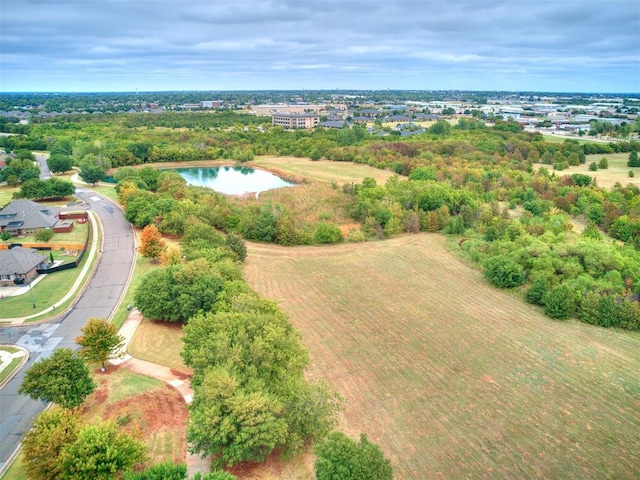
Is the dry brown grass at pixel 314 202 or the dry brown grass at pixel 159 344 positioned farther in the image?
the dry brown grass at pixel 314 202

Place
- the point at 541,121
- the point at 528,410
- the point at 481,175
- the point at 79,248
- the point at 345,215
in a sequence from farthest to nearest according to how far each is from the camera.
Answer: the point at 541,121
the point at 481,175
the point at 345,215
the point at 79,248
the point at 528,410

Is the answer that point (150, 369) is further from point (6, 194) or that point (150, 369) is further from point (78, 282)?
point (6, 194)

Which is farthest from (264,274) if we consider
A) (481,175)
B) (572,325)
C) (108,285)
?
(481,175)

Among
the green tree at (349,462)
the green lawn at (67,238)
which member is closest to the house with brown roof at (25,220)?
the green lawn at (67,238)

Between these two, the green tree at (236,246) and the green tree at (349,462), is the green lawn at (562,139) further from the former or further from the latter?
→ the green tree at (349,462)

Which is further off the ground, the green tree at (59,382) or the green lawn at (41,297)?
the green tree at (59,382)

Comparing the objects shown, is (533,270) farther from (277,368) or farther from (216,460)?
(216,460)

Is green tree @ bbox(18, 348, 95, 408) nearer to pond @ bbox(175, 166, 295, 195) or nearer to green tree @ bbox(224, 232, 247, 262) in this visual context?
green tree @ bbox(224, 232, 247, 262)

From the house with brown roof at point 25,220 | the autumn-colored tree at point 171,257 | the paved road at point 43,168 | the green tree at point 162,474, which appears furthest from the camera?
the paved road at point 43,168
